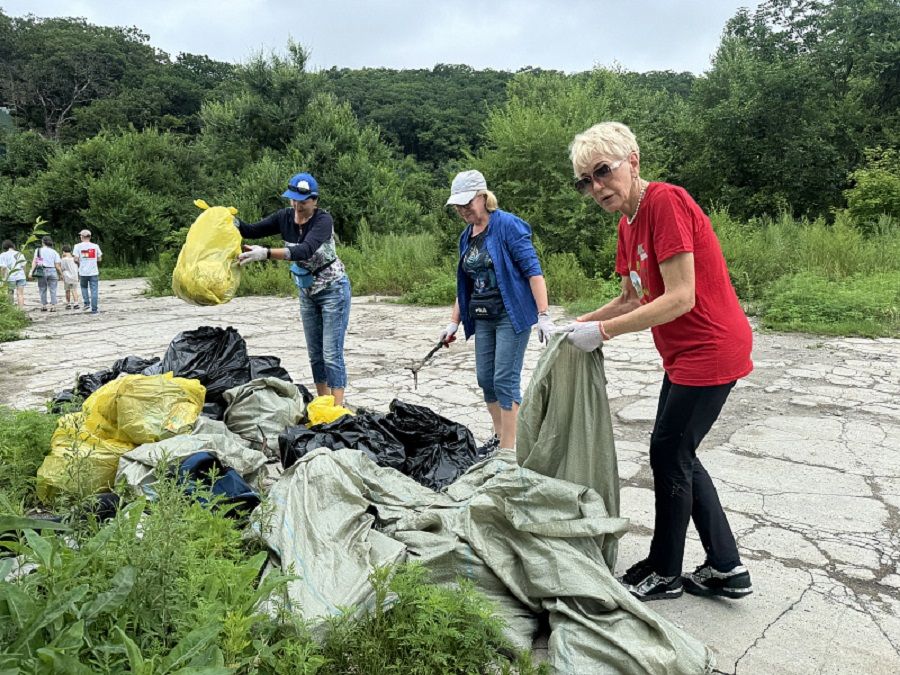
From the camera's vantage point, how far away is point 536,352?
22.7 feet

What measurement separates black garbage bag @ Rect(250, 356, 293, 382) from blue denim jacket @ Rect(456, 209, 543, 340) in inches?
68.4

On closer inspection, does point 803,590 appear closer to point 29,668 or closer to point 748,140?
point 29,668

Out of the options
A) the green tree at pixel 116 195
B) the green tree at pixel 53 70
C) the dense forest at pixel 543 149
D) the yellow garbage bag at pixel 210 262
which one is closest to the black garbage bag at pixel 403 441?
the yellow garbage bag at pixel 210 262

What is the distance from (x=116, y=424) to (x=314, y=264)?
60.0 inches

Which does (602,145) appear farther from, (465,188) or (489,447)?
(489,447)

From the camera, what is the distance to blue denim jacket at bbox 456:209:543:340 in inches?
144

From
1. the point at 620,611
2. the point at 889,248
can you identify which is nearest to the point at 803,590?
the point at 620,611

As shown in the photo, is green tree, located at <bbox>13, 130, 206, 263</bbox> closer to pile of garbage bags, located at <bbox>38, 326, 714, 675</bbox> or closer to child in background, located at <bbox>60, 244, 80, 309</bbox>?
child in background, located at <bbox>60, 244, 80, 309</bbox>

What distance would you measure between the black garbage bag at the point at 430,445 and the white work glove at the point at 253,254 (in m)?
1.27

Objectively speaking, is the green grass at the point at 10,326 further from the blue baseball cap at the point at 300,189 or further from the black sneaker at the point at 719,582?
the black sneaker at the point at 719,582

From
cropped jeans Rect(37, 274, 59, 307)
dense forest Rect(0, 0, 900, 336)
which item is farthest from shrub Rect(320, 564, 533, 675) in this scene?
cropped jeans Rect(37, 274, 59, 307)

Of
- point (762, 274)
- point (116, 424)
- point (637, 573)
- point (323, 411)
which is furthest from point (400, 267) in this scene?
point (637, 573)

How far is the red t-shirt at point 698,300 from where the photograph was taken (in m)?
2.18

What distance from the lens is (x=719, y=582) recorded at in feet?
8.11
